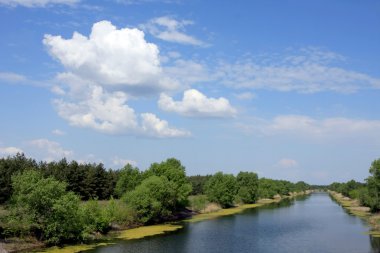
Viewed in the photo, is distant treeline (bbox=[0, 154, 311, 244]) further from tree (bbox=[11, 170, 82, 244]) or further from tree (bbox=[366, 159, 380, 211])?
tree (bbox=[366, 159, 380, 211])

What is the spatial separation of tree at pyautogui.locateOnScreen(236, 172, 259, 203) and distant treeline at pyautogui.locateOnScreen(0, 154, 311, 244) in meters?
3.59

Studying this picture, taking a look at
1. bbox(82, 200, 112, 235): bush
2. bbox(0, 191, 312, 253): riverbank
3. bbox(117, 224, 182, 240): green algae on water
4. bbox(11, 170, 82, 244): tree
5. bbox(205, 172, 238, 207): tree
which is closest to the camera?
bbox(0, 191, 312, 253): riverbank

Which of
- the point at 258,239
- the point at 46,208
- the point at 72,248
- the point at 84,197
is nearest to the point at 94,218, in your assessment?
the point at 72,248

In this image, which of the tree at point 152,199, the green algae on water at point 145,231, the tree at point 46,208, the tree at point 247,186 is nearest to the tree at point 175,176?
the tree at point 152,199

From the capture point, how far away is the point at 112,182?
4476 inches

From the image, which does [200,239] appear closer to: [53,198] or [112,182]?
[53,198]

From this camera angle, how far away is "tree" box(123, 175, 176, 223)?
79000 mm

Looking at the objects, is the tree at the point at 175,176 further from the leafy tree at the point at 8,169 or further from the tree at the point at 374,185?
the tree at the point at 374,185

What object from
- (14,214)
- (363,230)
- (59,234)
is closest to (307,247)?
(363,230)

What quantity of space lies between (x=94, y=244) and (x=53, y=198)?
8971 millimetres

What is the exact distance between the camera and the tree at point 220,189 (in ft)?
416

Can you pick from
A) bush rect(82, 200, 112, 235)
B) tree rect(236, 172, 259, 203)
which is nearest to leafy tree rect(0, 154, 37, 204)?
bush rect(82, 200, 112, 235)

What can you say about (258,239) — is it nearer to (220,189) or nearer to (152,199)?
(152,199)

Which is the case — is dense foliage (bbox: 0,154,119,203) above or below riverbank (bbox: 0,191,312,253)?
Answer: above
